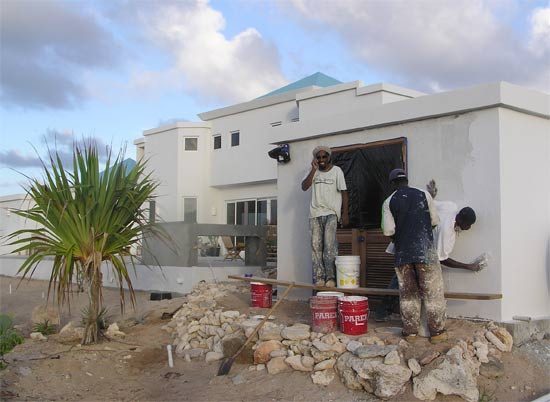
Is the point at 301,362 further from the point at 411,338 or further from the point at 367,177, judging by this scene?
the point at 367,177

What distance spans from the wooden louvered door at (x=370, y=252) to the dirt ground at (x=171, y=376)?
975mm

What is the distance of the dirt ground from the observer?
20.2 ft

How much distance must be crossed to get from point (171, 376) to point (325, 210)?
306 cm

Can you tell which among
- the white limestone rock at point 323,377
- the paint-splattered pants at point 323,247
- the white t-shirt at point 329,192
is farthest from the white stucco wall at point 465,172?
the white limestone rock at point 323,377

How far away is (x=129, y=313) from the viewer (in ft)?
36.8

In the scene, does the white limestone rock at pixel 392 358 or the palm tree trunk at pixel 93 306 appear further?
the palm tree trunk at pixel 93 306

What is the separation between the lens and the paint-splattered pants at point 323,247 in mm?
8367

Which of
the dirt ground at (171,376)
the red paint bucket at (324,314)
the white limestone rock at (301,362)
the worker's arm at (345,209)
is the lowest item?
the dirt ground at (171,376)

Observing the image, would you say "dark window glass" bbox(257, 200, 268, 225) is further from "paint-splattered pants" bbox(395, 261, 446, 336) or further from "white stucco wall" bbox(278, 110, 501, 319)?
"paint-splattered pants" bbox(395, 261, 446, 336)

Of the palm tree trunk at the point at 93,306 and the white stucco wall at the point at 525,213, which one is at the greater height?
the white stucco wall at the point at 525,213

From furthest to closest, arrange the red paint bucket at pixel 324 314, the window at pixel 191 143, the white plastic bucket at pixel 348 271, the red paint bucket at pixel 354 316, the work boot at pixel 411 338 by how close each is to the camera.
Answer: the window at pixel 191 143, the white plastic bucket at pixel 348 271, the red paint bucket at pixel 324 314, the red paint bucket at pixel 354 316, the work boot at pixel 411 338

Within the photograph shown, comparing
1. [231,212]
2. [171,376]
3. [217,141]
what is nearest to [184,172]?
[217,141]

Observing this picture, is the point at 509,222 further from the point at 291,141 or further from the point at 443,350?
the point at 291,141

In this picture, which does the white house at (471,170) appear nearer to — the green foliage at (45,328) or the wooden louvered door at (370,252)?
the wooden louvered door at (370,252)
